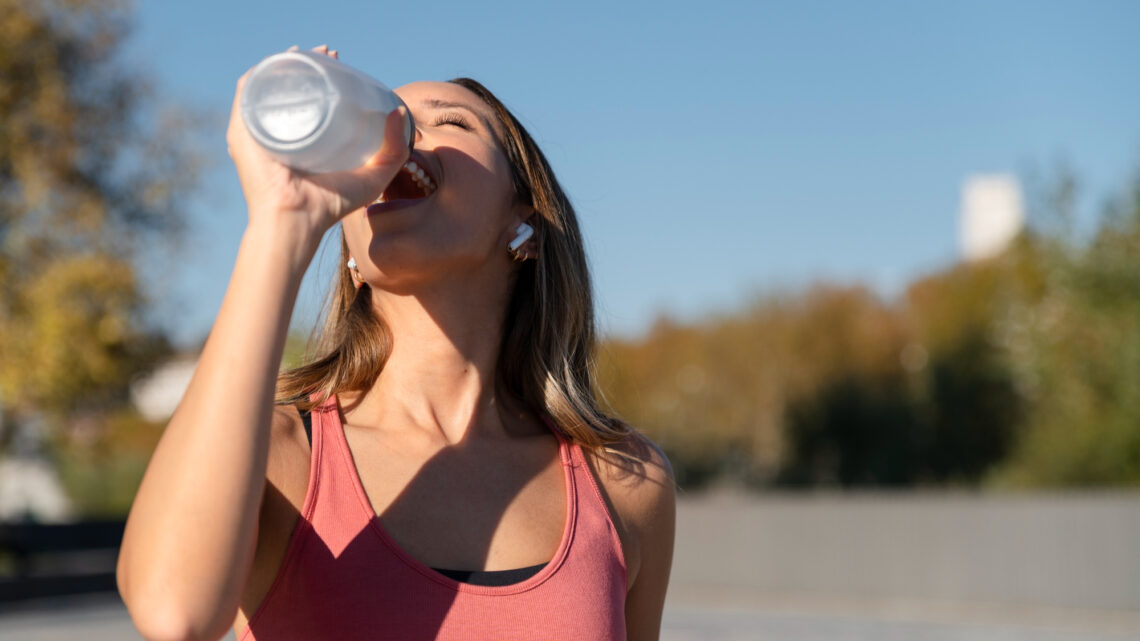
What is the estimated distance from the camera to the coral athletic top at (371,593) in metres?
1.73

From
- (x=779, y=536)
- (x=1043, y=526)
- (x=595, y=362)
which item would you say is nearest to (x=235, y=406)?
(x=595, y=362)

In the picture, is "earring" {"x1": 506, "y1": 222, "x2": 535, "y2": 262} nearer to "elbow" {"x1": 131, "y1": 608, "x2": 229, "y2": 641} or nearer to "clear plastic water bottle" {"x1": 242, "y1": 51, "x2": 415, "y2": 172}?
"clear plastic water bottle" {"x1": 242, "y1": 51, "x2": 415, "y2": 172}

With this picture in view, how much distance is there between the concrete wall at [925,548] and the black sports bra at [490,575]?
63.4 feet

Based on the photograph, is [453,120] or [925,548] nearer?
[453,120]

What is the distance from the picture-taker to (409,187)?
198cm

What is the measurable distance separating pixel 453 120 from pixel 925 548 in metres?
21.3

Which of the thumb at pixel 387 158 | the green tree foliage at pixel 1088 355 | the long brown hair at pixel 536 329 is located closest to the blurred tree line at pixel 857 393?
the green tree foliage at pixel 1088 355

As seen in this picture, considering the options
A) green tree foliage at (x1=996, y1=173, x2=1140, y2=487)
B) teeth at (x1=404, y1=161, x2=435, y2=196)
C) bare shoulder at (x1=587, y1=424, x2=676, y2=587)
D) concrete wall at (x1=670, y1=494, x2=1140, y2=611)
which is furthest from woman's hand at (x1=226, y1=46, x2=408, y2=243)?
green tree foliage at (x1=996, y1=173, x2=1140, y2=487)

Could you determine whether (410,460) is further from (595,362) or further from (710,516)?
Result: (710,516)

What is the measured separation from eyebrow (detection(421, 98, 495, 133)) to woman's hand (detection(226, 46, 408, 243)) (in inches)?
24.0

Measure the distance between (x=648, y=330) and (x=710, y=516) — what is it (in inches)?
1008

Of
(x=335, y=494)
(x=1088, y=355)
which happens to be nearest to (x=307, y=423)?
(x=335, y=494)

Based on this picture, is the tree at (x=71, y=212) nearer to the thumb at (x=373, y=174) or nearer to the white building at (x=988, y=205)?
the thumb at (x=373, y=174)

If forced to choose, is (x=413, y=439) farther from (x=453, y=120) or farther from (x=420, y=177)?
(x=453, y=120)
